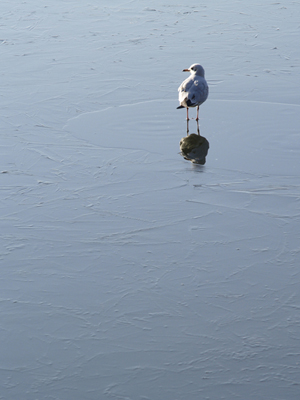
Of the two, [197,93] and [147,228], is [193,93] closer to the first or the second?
[197,93]

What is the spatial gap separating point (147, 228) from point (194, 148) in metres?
1.64

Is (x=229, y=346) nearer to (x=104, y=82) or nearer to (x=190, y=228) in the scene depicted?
(x=190, y=228)

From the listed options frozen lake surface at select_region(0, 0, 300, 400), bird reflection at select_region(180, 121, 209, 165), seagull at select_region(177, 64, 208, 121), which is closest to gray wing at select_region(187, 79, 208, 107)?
seagull at select_region(177, 64, 208, 121)

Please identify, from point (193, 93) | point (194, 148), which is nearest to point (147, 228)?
point (194, 148)

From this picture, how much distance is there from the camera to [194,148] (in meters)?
5.66

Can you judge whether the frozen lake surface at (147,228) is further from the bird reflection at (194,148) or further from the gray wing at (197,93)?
the gray wing at (197,93)

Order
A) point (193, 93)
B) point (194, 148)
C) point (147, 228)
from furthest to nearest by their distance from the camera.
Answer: point (193, 93)
point (194, 148)
point (147, 228)

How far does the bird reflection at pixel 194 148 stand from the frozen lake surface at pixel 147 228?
83 millimetres

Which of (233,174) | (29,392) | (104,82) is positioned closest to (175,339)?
(29,392)

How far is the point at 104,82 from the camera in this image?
7.52 meters

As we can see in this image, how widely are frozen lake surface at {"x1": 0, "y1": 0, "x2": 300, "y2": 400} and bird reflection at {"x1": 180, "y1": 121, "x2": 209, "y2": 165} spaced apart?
8cm

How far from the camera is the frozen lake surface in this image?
2979mm

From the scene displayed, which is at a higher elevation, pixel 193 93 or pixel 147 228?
pixel 193 93

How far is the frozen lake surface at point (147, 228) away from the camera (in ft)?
9.77
